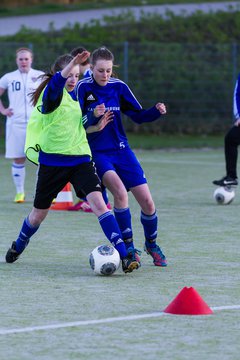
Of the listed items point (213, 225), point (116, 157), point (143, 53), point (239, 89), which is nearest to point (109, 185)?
point (116, 157)

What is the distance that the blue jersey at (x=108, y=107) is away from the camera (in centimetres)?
952

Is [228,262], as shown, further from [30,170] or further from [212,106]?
[212,106]

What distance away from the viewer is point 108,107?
9516mm

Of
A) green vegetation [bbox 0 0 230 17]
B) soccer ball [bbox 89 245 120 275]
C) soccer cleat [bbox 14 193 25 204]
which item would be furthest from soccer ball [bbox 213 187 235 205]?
green vegetation [bbox 0 0 230 17]

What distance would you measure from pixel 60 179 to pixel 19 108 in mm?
6328

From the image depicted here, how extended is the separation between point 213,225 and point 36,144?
353cm

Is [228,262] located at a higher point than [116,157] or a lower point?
lower

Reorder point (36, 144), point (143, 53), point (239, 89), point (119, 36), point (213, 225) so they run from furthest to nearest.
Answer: point (119, 36), point (143, 53), point (239, 89), point (213, 225), point (36, 144)

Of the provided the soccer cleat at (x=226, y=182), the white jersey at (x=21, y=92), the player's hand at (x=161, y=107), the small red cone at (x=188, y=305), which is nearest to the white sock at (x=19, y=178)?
the white jersey at (x=21, y=92)

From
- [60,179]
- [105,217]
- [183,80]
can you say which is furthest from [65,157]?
[183,80]

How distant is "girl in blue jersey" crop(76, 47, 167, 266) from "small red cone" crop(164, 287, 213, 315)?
6.89 ft

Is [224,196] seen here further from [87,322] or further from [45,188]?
[87,322]

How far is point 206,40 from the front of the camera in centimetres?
3041

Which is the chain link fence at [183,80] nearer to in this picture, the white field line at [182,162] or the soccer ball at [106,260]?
the white field line at [182,162]
